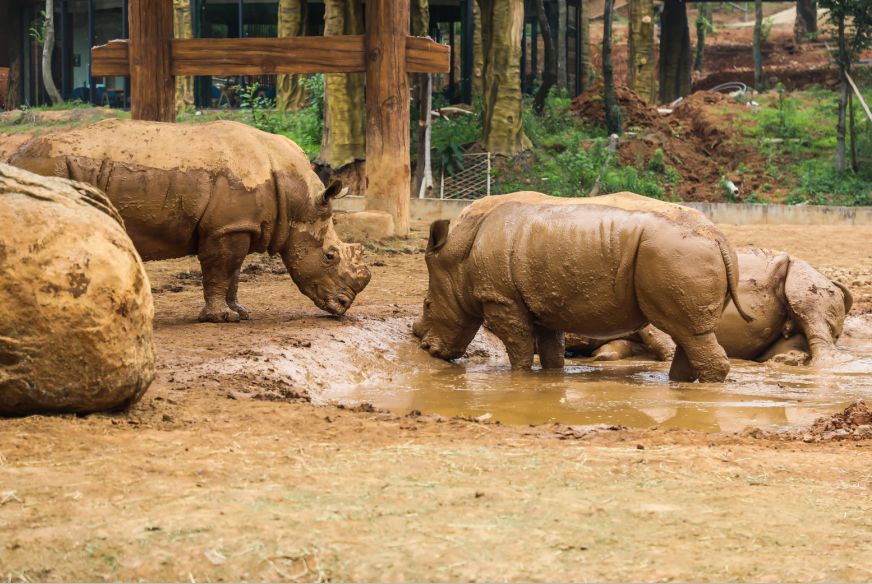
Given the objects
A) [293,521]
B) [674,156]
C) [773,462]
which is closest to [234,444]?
[293,521]

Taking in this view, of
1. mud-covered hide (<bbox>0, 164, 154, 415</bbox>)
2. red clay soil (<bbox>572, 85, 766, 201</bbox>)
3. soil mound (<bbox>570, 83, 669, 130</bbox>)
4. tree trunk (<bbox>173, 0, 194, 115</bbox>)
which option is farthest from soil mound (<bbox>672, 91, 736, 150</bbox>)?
mud-covered hide (<bbox>0, 164, 154, 415</bbox>)

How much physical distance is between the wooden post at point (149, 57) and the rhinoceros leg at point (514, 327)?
5.25m

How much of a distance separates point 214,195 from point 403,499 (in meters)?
5.99

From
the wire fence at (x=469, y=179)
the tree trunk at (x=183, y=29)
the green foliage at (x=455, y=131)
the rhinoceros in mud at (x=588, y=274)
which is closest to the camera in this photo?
the rhinoceros in mud at (x=588, y=274)

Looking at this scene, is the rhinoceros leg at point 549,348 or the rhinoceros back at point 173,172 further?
the rhinoceros leg at point 549,348

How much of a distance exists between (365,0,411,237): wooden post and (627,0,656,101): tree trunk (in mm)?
16612

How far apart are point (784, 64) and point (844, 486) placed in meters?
42.1

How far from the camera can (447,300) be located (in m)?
10.6

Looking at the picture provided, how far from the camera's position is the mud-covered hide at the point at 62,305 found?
6.09 m

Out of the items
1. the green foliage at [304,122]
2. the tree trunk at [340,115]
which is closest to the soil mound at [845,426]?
the tree trunk at [340,115]

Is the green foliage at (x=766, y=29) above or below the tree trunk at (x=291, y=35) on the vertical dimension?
above

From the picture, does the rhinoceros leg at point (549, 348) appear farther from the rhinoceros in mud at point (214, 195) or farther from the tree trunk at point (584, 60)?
the tree trunk at point (584, 60)

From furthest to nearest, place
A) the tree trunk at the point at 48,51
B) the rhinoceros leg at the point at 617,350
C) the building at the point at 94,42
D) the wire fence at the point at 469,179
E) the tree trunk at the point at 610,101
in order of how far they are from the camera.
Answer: the building at the point at 94,42, the tree trunk at the point at 48,51, the tree trunk at the point at 610,101, the wire fence at the point at 469,179, the rhinoceros leg at the point at 617,350

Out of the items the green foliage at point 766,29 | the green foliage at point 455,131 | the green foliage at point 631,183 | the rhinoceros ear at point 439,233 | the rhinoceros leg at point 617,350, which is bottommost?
the rhinoceros leg at point 617,350
